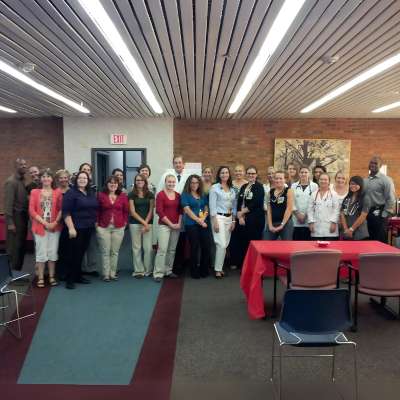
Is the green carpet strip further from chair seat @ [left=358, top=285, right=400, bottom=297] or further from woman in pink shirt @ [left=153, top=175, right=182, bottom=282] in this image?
chair seat @ [left=358, top=285, right=400, bottom=297]

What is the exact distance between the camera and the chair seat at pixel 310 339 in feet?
7.54

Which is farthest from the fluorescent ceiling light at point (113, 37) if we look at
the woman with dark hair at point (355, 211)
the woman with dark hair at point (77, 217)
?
the woman with dark hair at point (355, 211)

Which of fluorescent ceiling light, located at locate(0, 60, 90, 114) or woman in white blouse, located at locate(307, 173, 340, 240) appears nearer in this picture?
fluorescent ceiling light, located at locate(0, 60, 90, 114)

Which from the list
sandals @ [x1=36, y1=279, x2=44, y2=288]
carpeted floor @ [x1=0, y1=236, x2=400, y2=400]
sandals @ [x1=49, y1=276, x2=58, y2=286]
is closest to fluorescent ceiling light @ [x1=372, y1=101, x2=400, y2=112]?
carpeted floor @ [x1=0, y1=236, x2=400, y2=400]

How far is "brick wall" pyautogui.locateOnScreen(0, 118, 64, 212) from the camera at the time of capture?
9219mm

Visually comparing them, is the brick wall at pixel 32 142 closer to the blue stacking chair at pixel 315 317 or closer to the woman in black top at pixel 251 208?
the woman in black top at pixel 251 208

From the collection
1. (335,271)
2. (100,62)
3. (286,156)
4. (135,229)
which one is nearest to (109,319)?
(135,229)

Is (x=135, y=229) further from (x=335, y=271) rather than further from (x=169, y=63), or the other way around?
(x=335, y=271)

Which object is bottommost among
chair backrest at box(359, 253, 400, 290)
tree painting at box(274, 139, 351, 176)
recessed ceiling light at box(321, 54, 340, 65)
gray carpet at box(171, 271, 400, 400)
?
gray carpet at box(171, 271, 400, 400)

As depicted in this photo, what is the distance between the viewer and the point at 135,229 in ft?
16.6

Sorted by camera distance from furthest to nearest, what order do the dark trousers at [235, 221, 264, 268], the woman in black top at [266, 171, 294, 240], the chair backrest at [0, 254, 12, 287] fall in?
the dark trousers at [235, 221, 264, 268]
the woman in black top at [266, 171, 294, 240]
the chair backrest at [0, 254, 12, 287]

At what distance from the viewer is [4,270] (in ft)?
11.0

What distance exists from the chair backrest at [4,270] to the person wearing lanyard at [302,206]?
3.64 m

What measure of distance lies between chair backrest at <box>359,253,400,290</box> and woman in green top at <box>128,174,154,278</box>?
9.30ft
